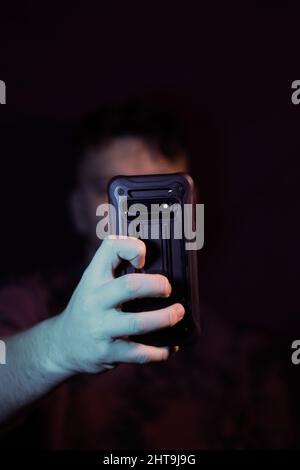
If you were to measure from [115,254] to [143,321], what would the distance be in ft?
0.22

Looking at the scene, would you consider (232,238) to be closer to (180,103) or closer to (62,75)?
(180,103)

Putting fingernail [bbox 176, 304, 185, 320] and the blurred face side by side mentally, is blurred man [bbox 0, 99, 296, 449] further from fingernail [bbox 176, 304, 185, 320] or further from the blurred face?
fingernail [bbox 176, 304, 185, 320]

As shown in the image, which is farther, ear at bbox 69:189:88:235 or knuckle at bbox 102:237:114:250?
ear at bbox 69:189:88:235

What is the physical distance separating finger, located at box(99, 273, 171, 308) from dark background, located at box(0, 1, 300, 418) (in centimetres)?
49

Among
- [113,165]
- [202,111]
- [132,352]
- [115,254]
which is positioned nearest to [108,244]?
[115,254]

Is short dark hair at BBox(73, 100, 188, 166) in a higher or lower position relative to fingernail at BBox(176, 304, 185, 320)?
higher

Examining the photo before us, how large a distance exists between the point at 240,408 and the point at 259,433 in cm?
5

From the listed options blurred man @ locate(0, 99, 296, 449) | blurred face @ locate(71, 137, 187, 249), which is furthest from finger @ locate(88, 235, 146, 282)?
blurred face @ locate(71, 137, 187, 249)

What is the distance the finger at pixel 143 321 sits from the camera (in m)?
0.43

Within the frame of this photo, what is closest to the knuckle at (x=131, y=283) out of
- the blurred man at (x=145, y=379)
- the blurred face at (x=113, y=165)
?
the blurred man at (x=145, y=379)

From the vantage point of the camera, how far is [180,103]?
871mm

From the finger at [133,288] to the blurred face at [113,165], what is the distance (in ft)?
1.34

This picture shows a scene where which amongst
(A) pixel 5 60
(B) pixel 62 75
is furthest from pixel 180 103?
(A) pixel 5 60

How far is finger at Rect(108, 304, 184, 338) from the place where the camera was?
43cm
